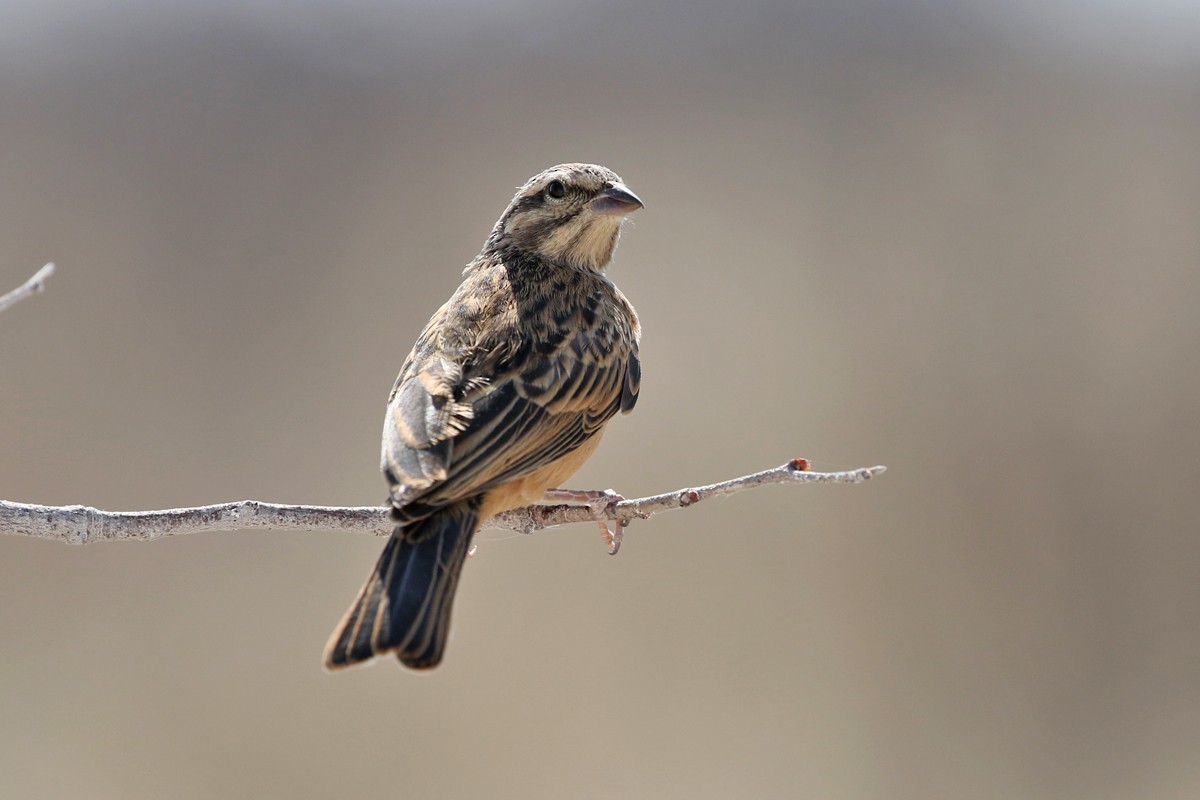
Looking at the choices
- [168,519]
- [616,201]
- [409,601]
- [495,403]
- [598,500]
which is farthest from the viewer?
[616,201]

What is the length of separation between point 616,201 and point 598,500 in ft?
4.89

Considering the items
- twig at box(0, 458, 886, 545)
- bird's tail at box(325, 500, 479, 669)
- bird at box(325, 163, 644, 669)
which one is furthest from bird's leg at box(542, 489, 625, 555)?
bird's tail at box(325, 500, 479, 669)

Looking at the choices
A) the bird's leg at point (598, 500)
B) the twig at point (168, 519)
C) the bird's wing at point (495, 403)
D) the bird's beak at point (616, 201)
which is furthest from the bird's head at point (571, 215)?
the twig at point (168, 519)

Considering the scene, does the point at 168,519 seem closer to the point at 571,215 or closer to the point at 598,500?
the point at 598,500

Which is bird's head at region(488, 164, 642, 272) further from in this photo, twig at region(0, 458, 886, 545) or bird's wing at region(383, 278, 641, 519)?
twig at region(0, 458, 886, 545)

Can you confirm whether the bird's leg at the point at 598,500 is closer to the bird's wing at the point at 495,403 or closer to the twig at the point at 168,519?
the bird's wing at the point at 495,403

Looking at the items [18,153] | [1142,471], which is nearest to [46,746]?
[18,153]

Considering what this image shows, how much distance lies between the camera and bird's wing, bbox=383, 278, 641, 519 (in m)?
3.83

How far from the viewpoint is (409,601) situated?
3.58 metres

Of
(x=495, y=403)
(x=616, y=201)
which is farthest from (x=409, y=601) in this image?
(x=616, y=201)

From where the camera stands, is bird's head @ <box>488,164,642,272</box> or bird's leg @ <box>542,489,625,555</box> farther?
bird's head @ <box>488,164,642,272</box>

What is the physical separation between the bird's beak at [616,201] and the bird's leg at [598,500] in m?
1.35

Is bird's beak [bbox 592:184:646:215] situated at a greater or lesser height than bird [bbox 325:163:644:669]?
greater

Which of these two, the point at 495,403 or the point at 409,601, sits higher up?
the point at 495,403
